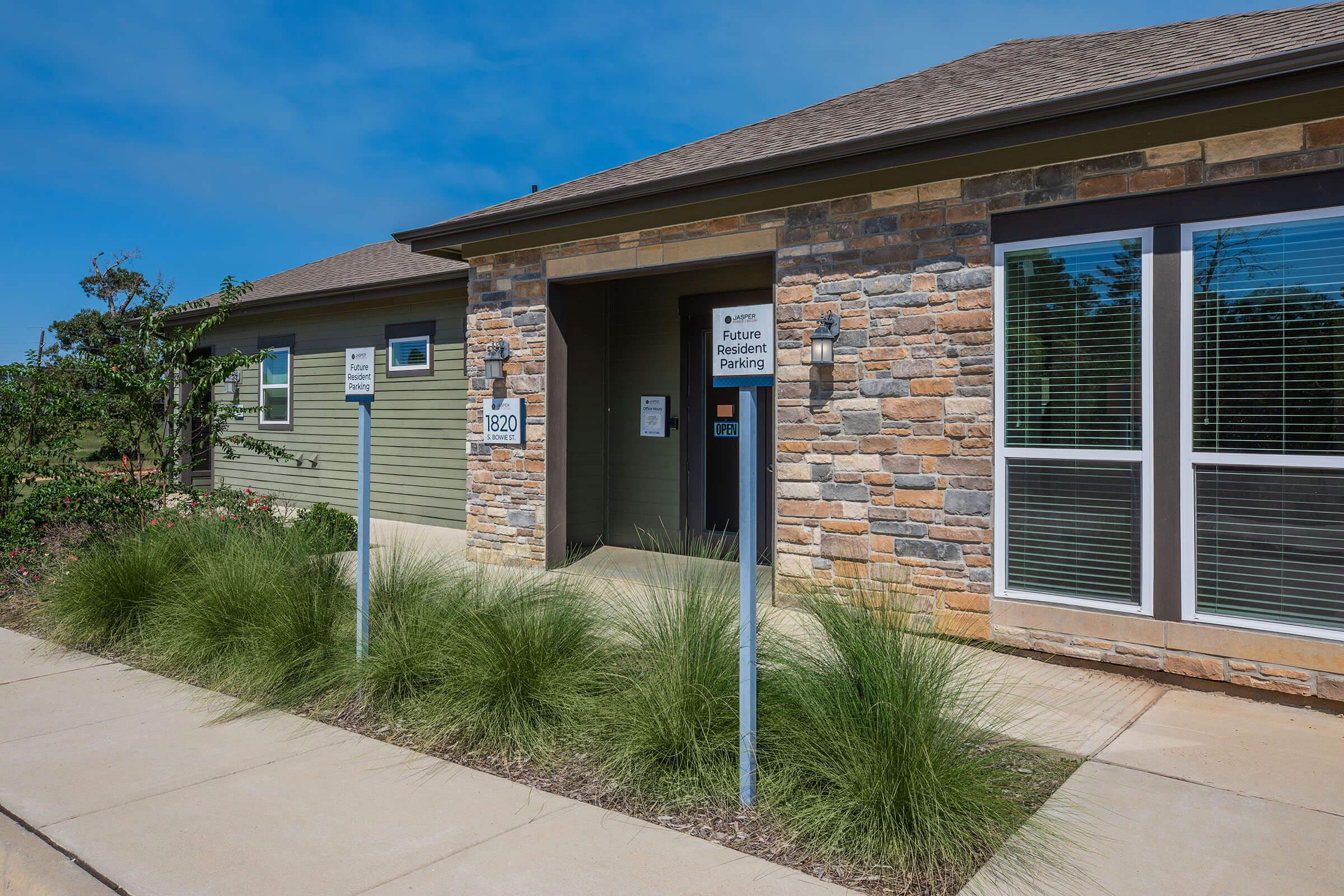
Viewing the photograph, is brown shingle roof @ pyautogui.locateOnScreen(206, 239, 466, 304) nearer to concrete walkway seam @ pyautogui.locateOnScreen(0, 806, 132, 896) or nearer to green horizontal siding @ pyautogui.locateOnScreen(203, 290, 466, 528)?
green horizontal siding @ pyautogui.locateOnScreen(203, 290, 466, 528)

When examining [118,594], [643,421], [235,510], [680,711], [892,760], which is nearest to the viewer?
[892,760]

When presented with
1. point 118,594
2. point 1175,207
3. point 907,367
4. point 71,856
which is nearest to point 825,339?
point 907,367

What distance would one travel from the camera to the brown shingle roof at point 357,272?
1128 cm

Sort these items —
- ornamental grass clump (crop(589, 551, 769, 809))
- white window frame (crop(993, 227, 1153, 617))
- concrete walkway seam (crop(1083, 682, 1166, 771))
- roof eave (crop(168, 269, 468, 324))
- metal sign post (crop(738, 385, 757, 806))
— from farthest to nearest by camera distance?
roof eave (crop(168, 269, 468, 324))
white window frame (crop(993, 227, 1153, 617))
concrete walkway seam (crop(1083, 682, 1166, 771))
ornamental grass clump (crop(589, 551, 769, 809))
metal sign post (crop(738, 385, 757, 806))

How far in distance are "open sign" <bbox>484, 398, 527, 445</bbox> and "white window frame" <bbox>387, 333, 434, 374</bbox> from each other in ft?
8.73

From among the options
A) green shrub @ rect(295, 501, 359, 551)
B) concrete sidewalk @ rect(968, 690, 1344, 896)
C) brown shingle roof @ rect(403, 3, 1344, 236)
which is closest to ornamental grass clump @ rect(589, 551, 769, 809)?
concrete sidewalk @ rect(968, 690, 1344, 896)

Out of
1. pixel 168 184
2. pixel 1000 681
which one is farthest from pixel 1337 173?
pixel 168 184

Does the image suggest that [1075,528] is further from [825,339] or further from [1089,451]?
[825,339]

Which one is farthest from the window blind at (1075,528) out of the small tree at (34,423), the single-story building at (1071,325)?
the small tree at (34,423)

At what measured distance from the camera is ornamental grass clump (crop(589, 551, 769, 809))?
3508 mm

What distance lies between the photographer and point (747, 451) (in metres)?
3.49

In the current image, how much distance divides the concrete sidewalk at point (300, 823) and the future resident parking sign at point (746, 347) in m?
1.76

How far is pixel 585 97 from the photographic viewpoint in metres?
54.1

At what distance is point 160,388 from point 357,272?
607 centimetres
